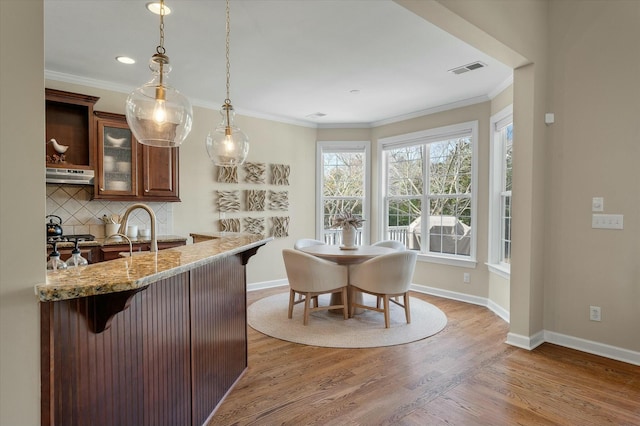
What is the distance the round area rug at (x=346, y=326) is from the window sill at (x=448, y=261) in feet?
2.57

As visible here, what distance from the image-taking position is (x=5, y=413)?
1044mm

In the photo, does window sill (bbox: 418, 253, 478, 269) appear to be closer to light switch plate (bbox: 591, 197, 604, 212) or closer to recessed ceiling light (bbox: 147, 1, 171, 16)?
light switch plate (bbox: 591, 197, 604, 212)

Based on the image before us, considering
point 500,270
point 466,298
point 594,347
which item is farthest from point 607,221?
point 466,298

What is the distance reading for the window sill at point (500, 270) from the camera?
4.15m

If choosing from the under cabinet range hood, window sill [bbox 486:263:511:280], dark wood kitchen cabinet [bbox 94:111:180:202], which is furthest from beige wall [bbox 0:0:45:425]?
window sill [bbox 486:263:511:280]

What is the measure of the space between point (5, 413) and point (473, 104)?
17.2 ft

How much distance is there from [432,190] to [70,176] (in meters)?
4.60

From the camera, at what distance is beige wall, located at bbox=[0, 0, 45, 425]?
40.8 inches

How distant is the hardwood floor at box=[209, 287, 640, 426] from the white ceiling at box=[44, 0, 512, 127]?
107 inches

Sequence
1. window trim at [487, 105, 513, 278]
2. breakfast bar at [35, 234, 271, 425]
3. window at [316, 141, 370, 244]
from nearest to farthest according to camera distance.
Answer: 1. breakfast bar at [35, 234, 271, 425]
2. window trim at [487, 105, 513, 278]
3. window at [316, 141, 370, 244]

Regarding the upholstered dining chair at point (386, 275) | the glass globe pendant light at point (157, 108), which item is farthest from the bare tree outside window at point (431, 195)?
the glass globe pendant light at point (157, 108)

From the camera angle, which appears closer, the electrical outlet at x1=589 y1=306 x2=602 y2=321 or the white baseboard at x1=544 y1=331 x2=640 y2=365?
the white baseboard at x1=544 y1=331 x2=640 y2=365

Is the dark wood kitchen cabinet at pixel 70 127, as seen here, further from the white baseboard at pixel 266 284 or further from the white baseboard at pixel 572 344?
the white baseboard at pixel 572 344

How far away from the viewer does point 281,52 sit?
11.3 ft
